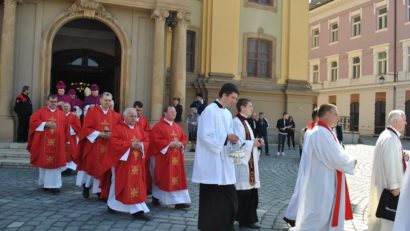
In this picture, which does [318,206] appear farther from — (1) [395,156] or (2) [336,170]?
(1) [395,156]

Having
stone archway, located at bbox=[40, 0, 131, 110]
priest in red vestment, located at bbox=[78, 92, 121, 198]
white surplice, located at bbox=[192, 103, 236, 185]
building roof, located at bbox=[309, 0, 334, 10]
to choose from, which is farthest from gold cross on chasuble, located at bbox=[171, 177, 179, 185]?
building roof, located at bbox=[309, 0, 334, 10]

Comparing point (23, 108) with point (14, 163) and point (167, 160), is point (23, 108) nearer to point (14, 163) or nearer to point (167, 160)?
point (14, 163)

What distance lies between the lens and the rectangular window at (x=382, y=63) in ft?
118

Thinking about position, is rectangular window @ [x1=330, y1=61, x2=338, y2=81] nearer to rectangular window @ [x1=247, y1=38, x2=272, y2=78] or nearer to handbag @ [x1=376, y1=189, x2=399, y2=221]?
rectangular window @ [x1=247, y1=38, x2=272, y2=78]

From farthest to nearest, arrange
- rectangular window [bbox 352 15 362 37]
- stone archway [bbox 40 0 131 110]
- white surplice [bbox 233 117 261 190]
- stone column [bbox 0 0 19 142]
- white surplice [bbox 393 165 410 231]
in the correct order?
rectangular window [bbox 352 15 362 37]
stone archway [bbox 40 0 131 110]
stone column [bbox 0 0 19 142]
white surplice [bbox 233 117 261 190]
white surplice [bbox 393 165 410 231]

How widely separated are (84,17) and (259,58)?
10112 mm

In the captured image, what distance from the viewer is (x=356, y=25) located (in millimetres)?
38438

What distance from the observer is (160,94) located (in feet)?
52.7

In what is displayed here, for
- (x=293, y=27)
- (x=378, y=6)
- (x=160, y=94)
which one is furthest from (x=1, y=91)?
(x=378, y=6)

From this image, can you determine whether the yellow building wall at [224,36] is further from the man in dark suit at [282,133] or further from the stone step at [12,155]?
the stone step at [12,155]

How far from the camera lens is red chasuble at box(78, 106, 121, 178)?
28.1ft

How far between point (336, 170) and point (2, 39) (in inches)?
494

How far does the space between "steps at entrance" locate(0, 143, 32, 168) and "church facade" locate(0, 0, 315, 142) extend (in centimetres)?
107

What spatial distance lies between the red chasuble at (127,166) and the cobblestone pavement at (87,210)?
0.37 metres
